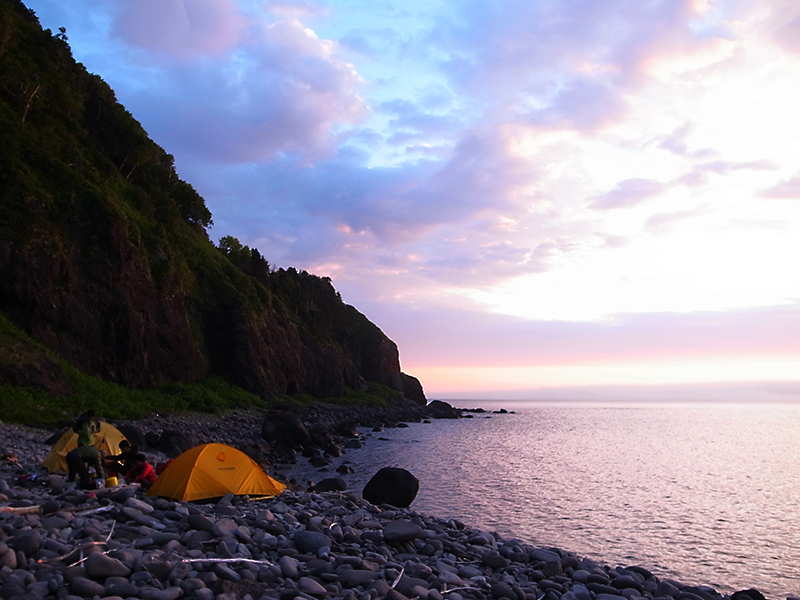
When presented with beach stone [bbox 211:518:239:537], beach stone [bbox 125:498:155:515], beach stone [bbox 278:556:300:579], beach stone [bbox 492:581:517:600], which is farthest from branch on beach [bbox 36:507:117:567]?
beach stone [bbox 492:581:517:600]

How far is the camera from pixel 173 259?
47.7 meters

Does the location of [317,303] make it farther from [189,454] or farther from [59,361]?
[189,454]

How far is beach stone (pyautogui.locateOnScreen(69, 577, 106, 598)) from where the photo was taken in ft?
21.6

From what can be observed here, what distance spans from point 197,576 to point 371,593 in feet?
7.69

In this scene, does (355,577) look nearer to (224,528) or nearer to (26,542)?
(224,528)

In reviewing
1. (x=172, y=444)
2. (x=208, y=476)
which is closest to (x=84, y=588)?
(x=208, y=476)

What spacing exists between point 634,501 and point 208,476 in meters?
18.3

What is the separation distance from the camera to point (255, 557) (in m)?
8.95

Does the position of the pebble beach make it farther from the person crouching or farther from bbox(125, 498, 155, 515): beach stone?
the person crouching

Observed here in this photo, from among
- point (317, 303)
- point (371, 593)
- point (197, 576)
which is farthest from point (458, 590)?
point (317, 303)

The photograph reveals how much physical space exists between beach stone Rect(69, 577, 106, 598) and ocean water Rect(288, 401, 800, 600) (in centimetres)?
1252

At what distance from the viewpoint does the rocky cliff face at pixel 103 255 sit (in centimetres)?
3197

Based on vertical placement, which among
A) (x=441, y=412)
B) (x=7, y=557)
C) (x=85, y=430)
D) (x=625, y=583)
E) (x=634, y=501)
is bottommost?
(x=441, y=412)

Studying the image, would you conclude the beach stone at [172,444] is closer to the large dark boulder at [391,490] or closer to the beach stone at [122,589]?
the large dark boulder at [391,490]
